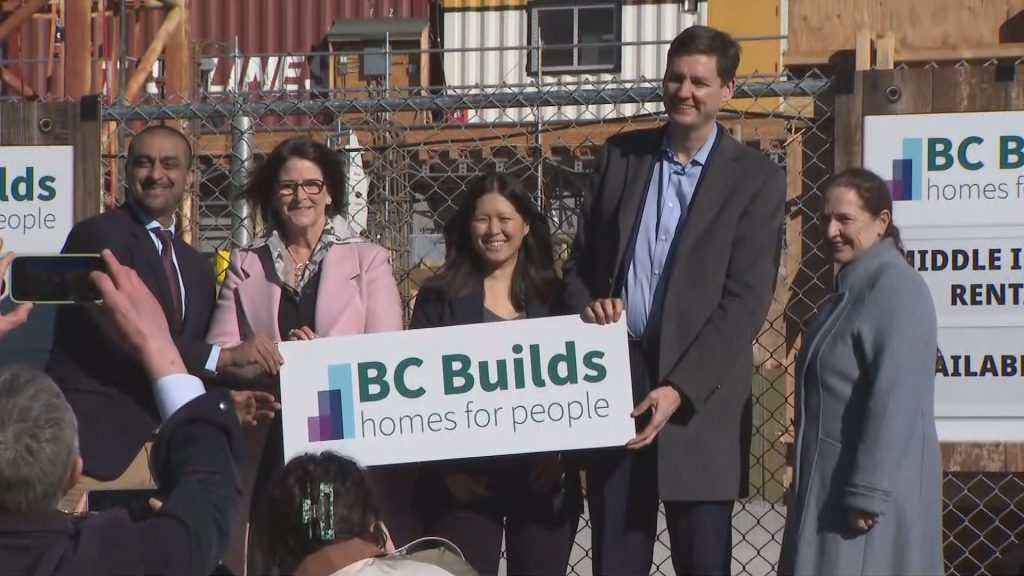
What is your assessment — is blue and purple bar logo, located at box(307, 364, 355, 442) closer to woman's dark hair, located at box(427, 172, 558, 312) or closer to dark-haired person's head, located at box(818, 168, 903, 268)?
woman's dark hair, located at box(427, 172, 558, 312)

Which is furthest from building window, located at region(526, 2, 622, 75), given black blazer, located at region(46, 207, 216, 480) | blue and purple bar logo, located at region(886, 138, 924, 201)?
black blazer, located at region(46, 207, 216, 480)

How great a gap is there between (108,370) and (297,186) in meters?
0.89

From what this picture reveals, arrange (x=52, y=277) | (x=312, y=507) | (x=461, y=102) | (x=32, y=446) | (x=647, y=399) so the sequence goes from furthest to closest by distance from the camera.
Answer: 1. (x=461, y=102)
2. (x=647, y=399)
3. (x=52, y=277)
4. (x=312, y=507)
5. (x=32, y=446)

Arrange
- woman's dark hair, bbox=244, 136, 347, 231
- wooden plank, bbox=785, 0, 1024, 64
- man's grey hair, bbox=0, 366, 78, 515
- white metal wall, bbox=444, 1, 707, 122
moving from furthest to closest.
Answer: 1. white metal wall, bbox=444, 1, 707, 122
2. wooden plank, bbox=785, 0, 1024, 64
3. woman's dark hair, bbox=244, 136, 347, 231
4. man's grey hair, bbox=0, 366, 78, 515

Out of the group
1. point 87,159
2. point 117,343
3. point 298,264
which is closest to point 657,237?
point 298,264

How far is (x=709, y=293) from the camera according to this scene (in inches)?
181

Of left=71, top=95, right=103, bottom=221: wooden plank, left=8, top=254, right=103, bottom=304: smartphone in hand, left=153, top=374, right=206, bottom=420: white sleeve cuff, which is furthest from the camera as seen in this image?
left=71, top=95, right=103, bottom=221: wooden plank

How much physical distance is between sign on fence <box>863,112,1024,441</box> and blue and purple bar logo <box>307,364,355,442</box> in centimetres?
202

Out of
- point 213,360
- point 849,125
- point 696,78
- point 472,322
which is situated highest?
point 696,78

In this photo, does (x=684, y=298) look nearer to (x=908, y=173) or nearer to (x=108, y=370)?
(x=908, y=173)

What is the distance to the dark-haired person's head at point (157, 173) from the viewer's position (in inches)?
194

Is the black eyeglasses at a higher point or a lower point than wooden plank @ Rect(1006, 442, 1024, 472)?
higher

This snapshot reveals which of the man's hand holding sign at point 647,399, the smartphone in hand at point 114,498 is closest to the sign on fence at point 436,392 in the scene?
the man's hand holding sign at point 647,399

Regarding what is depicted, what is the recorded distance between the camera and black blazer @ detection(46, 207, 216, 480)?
4703 millimetres
